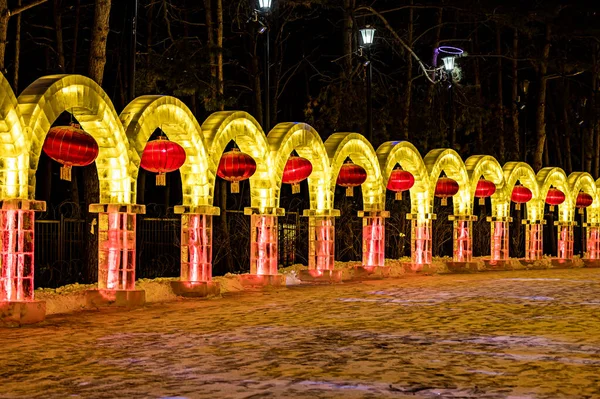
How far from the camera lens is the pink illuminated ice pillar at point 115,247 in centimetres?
1545

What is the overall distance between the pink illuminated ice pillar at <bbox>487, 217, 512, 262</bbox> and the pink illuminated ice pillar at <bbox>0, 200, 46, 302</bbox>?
764 inches

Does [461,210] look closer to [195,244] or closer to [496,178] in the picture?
[496,178]

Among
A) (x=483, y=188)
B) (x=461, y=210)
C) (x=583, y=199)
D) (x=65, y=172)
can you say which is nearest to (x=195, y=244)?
(x=65, y=172)

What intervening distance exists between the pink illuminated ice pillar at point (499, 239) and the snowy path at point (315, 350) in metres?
13.4

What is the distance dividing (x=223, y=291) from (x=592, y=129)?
3057cm

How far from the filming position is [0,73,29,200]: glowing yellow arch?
12.7 meters

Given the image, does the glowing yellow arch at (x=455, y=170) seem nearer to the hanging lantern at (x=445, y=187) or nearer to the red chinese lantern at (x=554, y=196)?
the hanging lantern at (x=445, y=187)

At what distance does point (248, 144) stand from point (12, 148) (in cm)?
724

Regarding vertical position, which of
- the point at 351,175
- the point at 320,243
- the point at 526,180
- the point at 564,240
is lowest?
the point at 564,240

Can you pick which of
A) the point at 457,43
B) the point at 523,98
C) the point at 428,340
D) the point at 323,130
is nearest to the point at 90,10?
the point at 323,130

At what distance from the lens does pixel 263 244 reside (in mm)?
19984

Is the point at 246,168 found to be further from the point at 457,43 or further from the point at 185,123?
the point at 457,43

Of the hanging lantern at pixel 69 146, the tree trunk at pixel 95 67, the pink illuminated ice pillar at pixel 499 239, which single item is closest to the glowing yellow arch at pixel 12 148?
the hanging lantern at pixel 69 146

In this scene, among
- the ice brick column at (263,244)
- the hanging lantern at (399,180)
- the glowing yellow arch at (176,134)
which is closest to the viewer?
the glowing yellow arch at (176,134)
